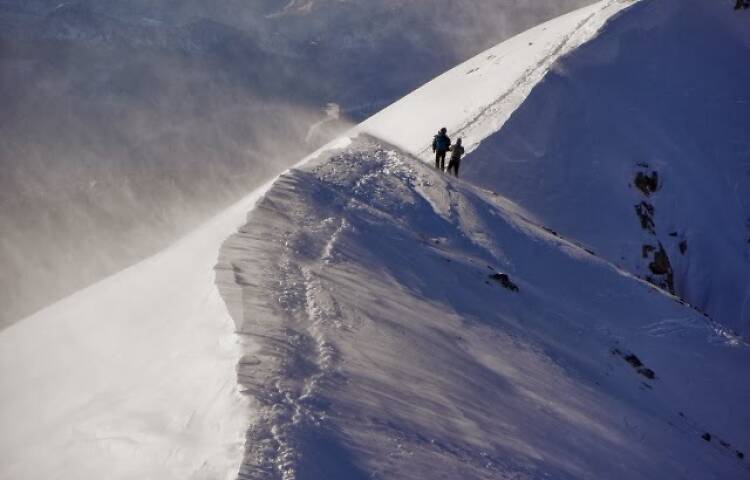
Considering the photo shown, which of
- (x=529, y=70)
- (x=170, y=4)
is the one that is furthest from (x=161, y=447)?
(x=170, y=4)

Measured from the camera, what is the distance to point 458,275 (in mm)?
18141

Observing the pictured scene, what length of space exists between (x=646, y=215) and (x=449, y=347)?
18441mm

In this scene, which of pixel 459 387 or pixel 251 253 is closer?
pixel 459 387

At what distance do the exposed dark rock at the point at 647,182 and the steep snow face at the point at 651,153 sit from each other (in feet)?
0.17

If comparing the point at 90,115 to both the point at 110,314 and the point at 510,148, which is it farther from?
the point at 110,314

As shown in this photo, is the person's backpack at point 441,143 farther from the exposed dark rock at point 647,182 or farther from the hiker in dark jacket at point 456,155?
the exposed dark rock at point 647,182

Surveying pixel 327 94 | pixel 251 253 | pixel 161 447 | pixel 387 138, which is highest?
pixel 327 94

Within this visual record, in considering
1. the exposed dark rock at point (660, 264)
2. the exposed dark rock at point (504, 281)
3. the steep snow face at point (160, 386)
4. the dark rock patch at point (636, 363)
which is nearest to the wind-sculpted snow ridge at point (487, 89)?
the exposed dark rock at point (660, 264)

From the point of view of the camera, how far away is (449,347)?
44.6 ft

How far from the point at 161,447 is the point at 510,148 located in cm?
2392

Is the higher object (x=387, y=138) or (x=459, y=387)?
(x=387, y=138)

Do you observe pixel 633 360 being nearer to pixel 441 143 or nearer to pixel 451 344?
pixel 451 344

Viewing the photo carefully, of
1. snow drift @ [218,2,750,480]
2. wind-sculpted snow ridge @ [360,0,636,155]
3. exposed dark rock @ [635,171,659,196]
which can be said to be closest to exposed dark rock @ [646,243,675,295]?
snow drift @ [218,2,750,480]

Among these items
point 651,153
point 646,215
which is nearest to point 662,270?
point 646,215
